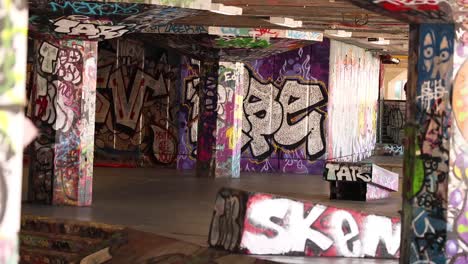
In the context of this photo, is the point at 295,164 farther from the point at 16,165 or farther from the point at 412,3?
the point at 16,165

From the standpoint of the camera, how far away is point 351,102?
36062mm

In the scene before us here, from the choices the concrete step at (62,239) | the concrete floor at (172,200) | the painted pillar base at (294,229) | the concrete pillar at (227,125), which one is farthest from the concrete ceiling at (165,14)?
the concrete step at (62,239)

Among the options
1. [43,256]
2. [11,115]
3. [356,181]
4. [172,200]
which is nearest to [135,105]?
[172,200]

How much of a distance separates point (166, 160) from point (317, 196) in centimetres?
886

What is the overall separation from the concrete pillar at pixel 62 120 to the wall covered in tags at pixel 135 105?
11.5m

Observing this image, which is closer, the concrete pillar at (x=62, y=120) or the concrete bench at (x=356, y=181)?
the concrete pillar at (x=62, y=120)

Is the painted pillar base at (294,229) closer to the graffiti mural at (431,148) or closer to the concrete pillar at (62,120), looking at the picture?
the graffiti mural at (431,148)

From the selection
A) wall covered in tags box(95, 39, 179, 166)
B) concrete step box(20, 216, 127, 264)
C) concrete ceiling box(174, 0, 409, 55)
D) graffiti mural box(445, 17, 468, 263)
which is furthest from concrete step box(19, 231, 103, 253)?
wall covered in tags box(95, 39, 179, 166)

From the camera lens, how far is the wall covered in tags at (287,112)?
3228 cm

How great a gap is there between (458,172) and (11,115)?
701 cm

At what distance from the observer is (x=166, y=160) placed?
106 feet

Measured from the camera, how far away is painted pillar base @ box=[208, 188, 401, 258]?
47.9ft

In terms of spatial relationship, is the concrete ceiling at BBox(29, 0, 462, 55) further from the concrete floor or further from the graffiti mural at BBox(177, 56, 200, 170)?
the graffiti mural at BBox(177, 56, 200, 170)

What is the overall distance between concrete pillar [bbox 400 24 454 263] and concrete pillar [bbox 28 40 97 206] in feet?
29.7
